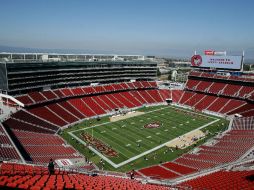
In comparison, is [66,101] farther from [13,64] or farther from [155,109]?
[155,109]

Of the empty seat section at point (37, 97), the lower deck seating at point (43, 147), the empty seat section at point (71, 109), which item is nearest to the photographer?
the lower deck seating at point (43, 147)

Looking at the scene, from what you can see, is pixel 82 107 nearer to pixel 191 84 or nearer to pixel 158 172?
pixel 158 172

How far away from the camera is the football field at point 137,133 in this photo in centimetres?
5934

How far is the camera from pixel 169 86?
114250 mm

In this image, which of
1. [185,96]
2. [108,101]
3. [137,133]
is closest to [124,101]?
[108,101]

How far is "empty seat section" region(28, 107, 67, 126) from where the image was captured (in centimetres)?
7375

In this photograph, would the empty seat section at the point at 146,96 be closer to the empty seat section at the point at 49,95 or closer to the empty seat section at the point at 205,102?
the empty seat section at the point at 205,102

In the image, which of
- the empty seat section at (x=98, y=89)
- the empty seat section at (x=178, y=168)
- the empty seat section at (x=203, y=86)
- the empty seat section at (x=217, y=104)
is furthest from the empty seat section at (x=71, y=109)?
the empty seat section at (x=203, y=86)

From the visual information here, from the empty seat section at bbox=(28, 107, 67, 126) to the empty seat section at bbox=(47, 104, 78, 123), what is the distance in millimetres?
1828

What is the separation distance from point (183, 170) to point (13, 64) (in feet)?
171

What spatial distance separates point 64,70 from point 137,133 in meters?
36.1

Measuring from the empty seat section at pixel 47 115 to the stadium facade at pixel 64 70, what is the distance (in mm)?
7095

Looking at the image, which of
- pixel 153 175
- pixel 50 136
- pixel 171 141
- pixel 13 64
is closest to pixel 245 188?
pixel 153 175

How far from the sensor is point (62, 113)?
261ft
